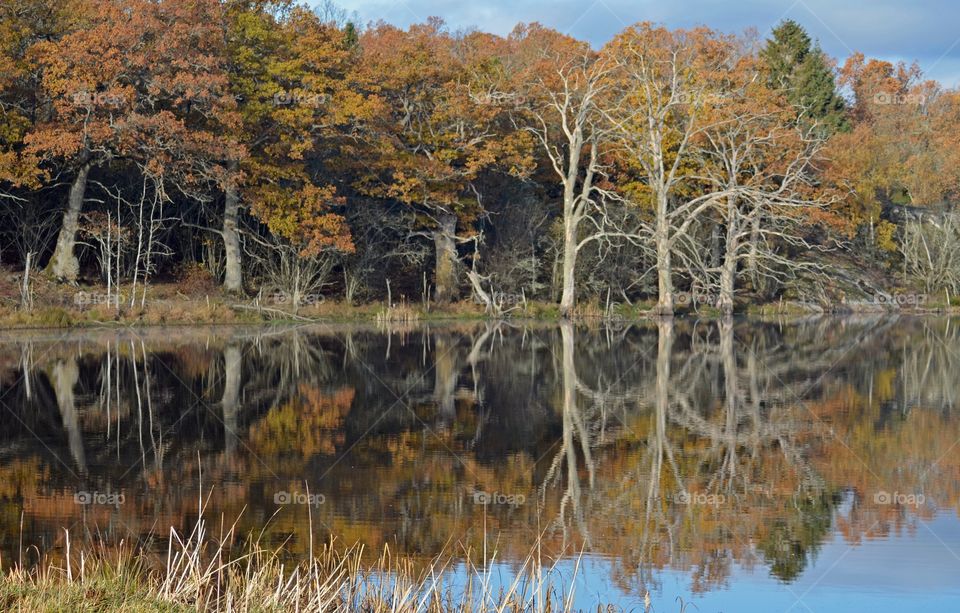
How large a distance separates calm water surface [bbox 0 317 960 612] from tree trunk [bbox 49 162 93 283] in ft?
41.3

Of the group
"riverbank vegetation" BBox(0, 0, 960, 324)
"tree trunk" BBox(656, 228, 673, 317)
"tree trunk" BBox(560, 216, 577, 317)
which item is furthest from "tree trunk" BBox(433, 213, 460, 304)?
"tree trunk" BBox(656, 228, 673, 317)

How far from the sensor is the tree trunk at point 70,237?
128 feet

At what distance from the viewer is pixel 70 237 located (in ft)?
129

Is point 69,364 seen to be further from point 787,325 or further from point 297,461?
point 787,325

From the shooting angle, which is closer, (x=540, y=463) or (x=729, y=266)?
(x=540, y=463)

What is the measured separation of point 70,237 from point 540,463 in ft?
97.5

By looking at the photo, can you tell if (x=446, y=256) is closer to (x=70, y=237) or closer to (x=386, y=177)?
(x=386, y=177)

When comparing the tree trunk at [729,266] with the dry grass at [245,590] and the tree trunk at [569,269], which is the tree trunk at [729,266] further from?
the dry grass at [245,590]

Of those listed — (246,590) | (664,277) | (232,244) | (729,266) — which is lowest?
(246,590)

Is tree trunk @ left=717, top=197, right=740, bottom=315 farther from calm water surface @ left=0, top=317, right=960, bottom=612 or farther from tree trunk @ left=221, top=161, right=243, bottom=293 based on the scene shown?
calm water surface @ left=0, top=317, right=960, bottom=612

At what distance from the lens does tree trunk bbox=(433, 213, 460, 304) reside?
46875 mm

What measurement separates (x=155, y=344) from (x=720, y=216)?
31577 millimetres

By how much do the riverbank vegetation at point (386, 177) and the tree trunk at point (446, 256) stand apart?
0.32ft

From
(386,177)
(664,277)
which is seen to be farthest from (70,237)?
(664,277)
